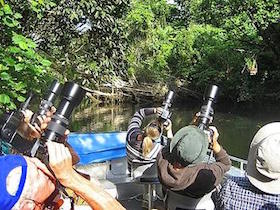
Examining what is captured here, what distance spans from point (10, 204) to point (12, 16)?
195 cm

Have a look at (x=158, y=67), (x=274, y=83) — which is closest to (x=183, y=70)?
(x=158, y=67)

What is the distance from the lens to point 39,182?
1270 millimetres

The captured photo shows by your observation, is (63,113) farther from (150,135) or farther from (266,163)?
(150,135)

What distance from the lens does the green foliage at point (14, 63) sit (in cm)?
275

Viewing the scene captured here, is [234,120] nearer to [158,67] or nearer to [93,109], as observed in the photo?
[158,67]

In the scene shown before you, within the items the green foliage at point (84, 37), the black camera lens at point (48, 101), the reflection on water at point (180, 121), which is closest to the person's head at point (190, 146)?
the black camera lens at point (48, 101)

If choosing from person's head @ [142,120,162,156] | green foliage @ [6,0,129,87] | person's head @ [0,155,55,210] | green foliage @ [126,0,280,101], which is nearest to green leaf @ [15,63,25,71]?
person's head @ [142,120,162,156]

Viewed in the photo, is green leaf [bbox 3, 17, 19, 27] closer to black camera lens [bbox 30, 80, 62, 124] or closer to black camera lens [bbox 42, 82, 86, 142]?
black camera lens [bbox 30, 80, 62, 124]

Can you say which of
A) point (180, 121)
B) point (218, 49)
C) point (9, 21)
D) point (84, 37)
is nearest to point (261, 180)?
point (9, 21)

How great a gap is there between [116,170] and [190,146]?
2257 mm

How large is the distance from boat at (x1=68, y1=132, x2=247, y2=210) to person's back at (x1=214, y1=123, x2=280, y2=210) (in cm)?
145

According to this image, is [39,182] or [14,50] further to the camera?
[14,50]

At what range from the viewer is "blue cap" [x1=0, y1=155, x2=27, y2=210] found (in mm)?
1171

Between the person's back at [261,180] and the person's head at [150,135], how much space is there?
1.51 meters
